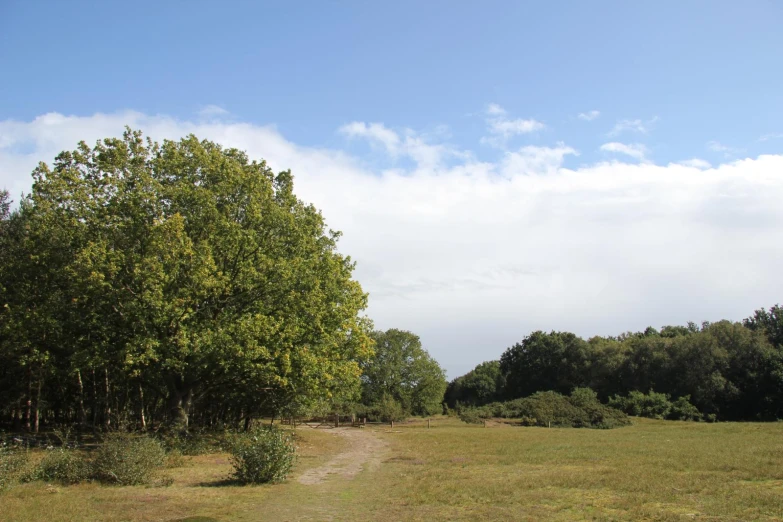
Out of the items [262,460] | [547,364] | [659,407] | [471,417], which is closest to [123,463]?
[262,460]

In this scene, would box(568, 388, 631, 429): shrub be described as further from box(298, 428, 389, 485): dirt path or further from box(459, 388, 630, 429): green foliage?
box(298, 428, 389, 485): dirt path

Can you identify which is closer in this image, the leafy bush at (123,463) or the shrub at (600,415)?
the leafy bush at (123,463)

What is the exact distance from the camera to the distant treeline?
189ft

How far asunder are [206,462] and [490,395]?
90.6m

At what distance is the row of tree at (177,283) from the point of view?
21312 mm

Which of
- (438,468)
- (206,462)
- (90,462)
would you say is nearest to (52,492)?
(90,462)

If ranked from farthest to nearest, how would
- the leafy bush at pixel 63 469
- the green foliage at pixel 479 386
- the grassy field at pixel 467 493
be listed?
the green foliage at pixel 479 386 → the leafy bush at pixel 63 469 → the grassy field at pixel 467 493

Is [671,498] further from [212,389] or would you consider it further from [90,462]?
[212,389]

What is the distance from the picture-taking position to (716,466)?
18.1m

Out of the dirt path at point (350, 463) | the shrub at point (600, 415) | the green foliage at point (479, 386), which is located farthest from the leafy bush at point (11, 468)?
the green foliage at point (479, 386)

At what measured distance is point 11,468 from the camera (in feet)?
48.3

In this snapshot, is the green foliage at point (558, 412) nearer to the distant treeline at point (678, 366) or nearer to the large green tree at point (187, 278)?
the distant treeline at point (678, 366)

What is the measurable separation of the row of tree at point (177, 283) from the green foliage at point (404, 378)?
1775 inches

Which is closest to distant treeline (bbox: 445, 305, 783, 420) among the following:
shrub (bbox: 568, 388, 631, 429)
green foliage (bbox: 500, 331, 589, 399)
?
green foliage (bbox: 500, 331, 589, 399)
